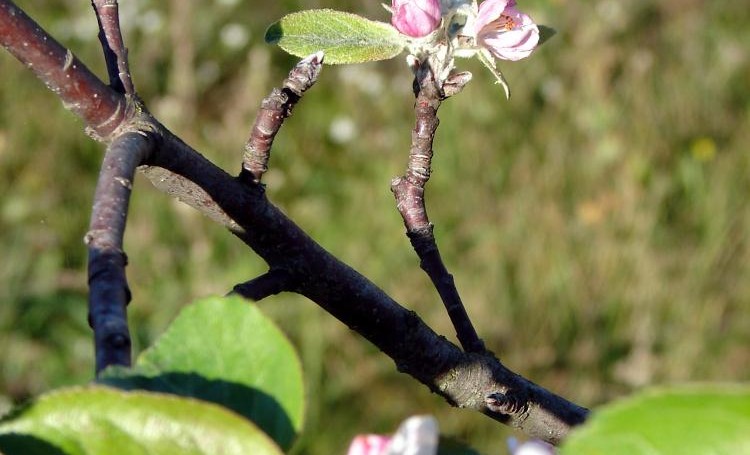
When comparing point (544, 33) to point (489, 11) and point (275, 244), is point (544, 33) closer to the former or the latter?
point (489, 11)

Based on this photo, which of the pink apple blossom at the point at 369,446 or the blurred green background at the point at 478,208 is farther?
the blurred green background at the point at 478,208

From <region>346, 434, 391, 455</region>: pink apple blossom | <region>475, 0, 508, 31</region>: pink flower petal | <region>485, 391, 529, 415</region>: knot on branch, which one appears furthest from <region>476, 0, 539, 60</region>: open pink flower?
<region>346, 434, 391, 455</region>: pink apple blossom

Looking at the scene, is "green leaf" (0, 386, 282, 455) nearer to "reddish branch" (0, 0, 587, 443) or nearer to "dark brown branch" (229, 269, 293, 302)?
"reddish branch" (0, 0, 587, 443)

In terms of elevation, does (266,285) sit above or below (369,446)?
above

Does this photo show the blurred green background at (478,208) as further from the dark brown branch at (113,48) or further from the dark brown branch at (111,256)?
the dark brown branch at (111,256)

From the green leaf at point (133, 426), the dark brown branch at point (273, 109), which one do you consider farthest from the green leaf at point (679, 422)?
the dark brown branch at point (273, 109)

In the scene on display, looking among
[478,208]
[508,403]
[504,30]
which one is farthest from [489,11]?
[478,208]
